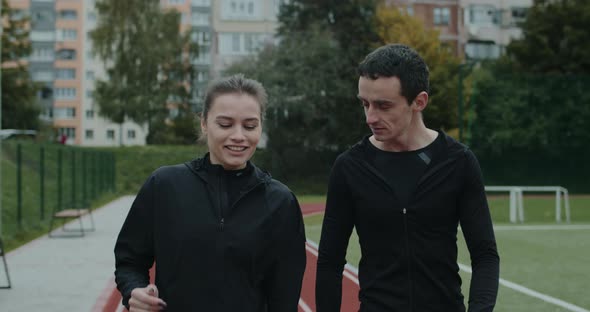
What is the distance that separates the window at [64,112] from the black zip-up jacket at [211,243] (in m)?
87.6

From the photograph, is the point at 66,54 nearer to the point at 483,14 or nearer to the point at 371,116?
the point at 483,14

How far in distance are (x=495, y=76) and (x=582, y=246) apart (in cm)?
1673

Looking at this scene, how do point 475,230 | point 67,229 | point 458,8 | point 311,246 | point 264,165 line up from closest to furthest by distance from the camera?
point 475,230 → point 311,246 → point 67,229 → point 264,165 → point 458,8

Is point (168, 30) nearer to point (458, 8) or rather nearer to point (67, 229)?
point (458, 8)

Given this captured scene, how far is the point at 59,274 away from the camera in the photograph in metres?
10.6

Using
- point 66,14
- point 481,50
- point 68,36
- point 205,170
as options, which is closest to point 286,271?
point 205,170

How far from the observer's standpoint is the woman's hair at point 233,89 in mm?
2818

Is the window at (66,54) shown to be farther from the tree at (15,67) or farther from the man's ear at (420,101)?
the man's ear at (420,101)

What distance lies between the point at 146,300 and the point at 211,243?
26cm

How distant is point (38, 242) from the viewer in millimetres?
14719

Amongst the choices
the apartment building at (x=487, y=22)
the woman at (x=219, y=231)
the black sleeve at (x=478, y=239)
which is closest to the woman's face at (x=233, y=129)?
the woman at (x=219, y=231)

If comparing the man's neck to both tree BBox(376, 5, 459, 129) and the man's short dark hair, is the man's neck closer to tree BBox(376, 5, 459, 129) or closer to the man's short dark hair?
the man's short dark hair

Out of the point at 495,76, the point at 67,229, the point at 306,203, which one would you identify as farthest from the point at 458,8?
the point at 67,229

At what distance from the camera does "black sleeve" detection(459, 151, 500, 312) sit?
2.74 meters
